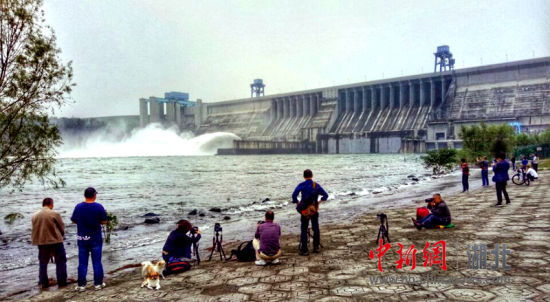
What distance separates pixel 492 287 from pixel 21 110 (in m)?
13.1

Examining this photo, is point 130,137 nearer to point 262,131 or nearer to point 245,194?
point 262,131

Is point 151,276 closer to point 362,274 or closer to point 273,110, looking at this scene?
point 362,274

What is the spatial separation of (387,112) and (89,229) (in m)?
116

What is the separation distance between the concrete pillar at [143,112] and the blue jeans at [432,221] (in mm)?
175699

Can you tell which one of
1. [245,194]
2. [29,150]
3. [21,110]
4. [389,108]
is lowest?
[245,194]

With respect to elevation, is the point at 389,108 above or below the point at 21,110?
above

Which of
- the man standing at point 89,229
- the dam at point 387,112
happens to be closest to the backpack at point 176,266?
the man standing at point 89,229

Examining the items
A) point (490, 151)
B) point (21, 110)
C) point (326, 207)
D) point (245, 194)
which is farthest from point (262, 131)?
point (21, 110)

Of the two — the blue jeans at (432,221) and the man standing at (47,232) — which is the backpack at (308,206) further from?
the man standing at (47,232)

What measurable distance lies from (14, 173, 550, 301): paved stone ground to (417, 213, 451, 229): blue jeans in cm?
28

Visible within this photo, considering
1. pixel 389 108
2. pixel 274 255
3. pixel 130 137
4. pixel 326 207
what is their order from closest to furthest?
pixel 274 255 < pixel 326 207 < pixel 389 108 < pixel 130 137

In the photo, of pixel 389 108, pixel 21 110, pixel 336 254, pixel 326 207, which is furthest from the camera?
pixel 389 108

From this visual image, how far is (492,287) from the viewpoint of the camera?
635 cm

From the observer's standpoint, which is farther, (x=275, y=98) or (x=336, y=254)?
(x=275, y=98)
